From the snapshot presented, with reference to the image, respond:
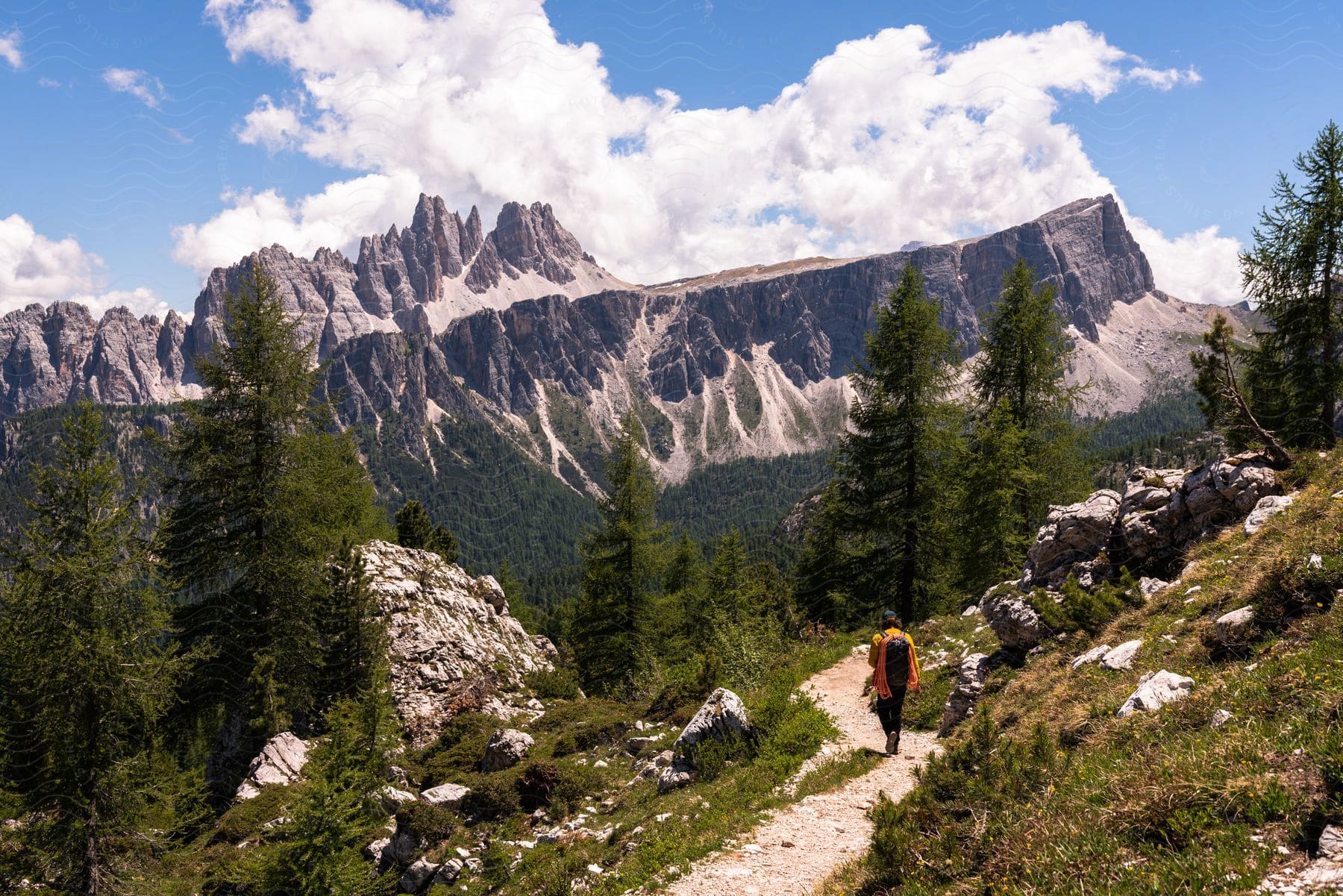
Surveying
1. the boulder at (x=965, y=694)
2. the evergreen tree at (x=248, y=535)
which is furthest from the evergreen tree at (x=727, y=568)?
the boulder at (x=965, y=694)

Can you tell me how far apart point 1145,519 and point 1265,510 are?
246 centimetres

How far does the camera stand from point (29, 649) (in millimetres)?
15445

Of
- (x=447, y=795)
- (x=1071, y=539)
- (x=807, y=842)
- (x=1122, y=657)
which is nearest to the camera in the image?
(x=807, y=842)

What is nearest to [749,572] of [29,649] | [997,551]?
[997,551]

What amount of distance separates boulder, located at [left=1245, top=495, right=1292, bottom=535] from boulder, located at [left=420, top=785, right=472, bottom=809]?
1830cm

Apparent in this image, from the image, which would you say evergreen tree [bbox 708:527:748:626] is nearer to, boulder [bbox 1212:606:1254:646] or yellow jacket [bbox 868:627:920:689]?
yellow jacket [bbox 868:627:920:689]

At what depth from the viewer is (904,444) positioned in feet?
78.1

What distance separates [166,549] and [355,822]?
40.9 feet

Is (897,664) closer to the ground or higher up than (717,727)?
higher up

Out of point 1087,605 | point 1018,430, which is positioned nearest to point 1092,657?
point 1087,605

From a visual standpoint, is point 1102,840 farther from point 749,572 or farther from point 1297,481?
point 749,572

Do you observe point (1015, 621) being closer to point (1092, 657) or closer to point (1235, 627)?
point (1092, 657)

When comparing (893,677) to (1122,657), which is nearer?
(1122,657)

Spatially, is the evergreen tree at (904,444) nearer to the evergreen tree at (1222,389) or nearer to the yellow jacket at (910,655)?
the evergreen tree at (1222,389)
